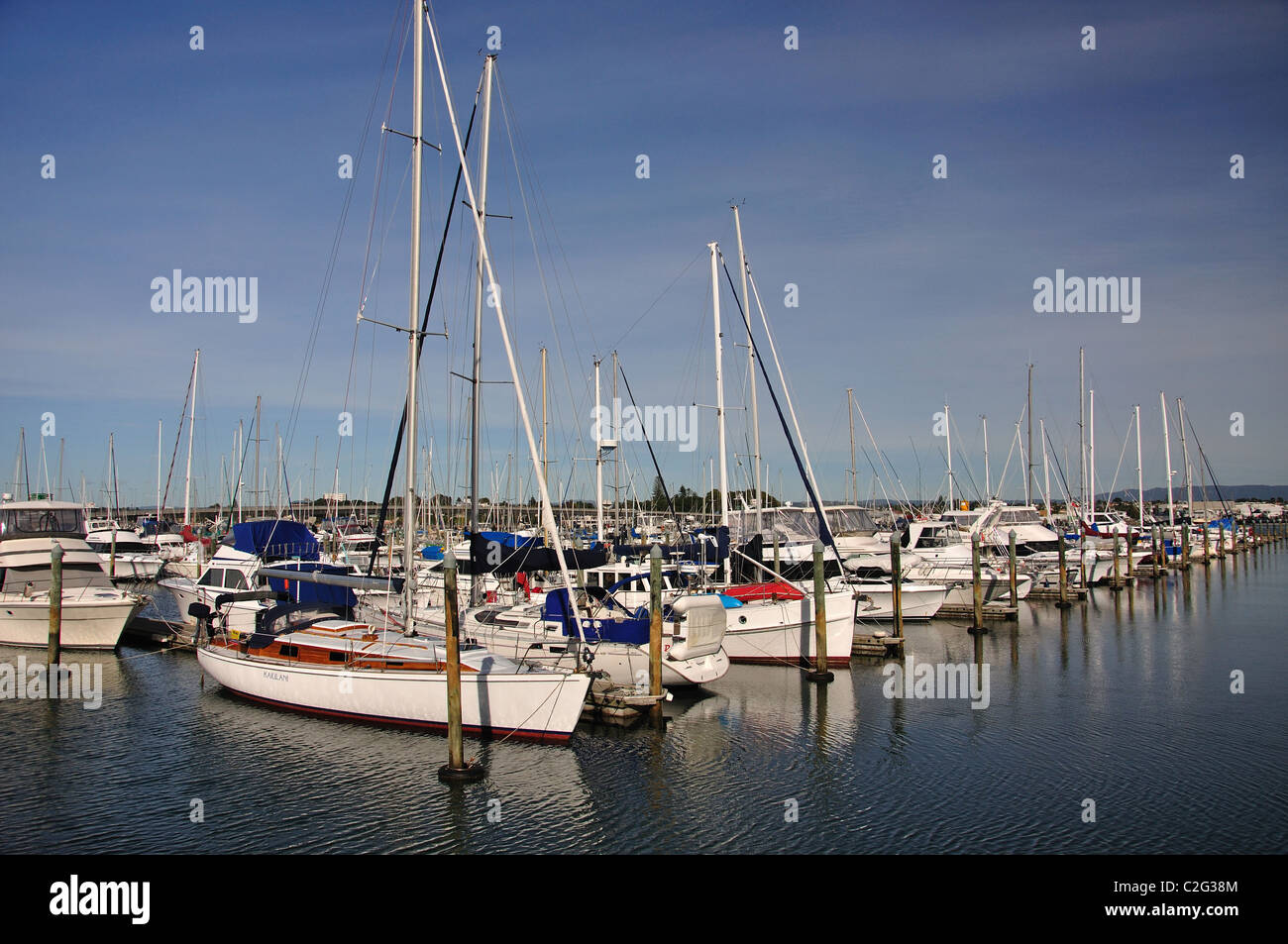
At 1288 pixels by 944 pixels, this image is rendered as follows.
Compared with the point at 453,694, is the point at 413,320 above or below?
above

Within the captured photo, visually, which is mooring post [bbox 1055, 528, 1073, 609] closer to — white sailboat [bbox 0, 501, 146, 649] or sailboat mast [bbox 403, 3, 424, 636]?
sailboat mast [bbox 403, 3, 424, 636]

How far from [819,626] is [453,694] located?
44.1 ft

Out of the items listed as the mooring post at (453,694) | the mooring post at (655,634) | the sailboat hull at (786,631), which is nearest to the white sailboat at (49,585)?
the mooring post at (453,694)

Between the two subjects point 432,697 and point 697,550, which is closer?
point 432,697

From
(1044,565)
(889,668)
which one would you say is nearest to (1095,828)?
(889,668)

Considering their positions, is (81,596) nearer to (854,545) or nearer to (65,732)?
(65,732)

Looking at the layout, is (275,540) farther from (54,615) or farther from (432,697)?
(432,697)

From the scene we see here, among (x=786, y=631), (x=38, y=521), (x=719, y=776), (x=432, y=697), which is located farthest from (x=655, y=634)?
(x=38, y=521)

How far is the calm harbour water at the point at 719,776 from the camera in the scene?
45.5ft

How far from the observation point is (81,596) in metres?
31.0

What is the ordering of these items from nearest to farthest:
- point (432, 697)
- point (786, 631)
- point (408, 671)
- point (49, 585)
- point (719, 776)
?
1. point (719, 776)
2. point (432, 697)
3. point (408, 671)
4. point (786, 631)
5. point (49, 585)

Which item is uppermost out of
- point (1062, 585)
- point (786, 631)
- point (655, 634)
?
point (655, 634)

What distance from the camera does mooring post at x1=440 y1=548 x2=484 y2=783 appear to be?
1560 centimetres

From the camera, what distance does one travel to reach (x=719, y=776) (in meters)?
16.7
